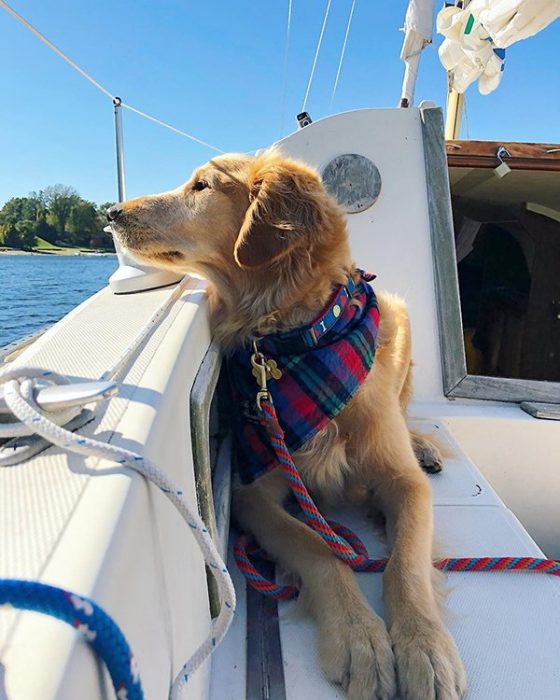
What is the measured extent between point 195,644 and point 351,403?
972mm

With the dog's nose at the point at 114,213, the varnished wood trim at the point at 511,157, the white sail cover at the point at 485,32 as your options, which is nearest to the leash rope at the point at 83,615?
the dog's nose at the point at 114,213

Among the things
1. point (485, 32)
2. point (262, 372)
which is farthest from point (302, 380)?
point (485, 32)

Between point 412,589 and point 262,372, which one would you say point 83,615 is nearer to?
point 412,589

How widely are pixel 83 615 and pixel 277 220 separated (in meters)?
1.51

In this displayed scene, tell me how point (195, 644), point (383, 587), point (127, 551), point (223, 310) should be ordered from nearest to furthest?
1. point (127, 551)
2. point (195, 644)
3. point (383, 587)
4. point (223, 310)

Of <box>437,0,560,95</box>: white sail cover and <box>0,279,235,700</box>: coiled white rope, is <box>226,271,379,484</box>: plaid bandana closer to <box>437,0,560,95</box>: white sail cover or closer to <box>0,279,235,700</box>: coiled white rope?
<box>0,279,235,700</box>: coiled white rope

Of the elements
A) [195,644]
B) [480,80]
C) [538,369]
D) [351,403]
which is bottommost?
[538,369]

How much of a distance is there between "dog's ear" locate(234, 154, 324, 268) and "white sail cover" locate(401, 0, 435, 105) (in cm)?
390

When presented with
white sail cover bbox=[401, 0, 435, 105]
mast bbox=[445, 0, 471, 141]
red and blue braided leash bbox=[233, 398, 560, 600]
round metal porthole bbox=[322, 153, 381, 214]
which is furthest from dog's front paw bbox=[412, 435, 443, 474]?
mast bbox=[445, 0, 471, 141]

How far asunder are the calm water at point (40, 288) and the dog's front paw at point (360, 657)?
1.82 metres

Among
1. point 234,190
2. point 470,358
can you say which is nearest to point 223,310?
point 234,190

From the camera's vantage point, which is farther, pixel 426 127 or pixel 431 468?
pixel 426 127

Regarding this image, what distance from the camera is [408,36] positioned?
17.8 ft

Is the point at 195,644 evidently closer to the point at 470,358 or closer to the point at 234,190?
the point at 234,190
